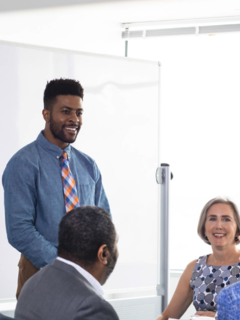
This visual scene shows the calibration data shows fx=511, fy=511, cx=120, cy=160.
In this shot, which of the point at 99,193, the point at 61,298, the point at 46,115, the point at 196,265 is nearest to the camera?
the point at 61,298

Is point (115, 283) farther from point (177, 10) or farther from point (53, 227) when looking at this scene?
point (177, 10)

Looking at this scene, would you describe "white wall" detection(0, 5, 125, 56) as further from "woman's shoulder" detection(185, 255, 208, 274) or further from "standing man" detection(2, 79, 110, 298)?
"woman's shoulder" detection(185, 255, 208, 274)

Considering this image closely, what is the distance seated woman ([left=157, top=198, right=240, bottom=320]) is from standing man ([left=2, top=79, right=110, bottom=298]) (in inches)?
27.2

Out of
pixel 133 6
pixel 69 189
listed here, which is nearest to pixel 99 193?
A: pixel 69 189

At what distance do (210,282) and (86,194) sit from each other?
2.77ft

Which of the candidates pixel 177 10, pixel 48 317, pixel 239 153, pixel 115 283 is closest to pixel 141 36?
pixel 177 10

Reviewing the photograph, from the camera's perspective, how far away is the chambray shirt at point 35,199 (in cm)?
273

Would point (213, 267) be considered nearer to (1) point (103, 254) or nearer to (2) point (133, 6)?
(1) point (103, 254)

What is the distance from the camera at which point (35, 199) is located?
277 cm

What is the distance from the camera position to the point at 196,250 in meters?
4.75

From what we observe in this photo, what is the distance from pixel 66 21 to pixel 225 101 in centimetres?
161

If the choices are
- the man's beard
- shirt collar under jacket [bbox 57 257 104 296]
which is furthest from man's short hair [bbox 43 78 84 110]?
shirt collar under jacket [bbox 57 257 104 296]

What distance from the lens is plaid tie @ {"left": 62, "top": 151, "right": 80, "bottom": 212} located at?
2.86 meters

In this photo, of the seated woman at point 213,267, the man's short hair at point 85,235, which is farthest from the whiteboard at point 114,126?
the man's short hair at point 85,235
